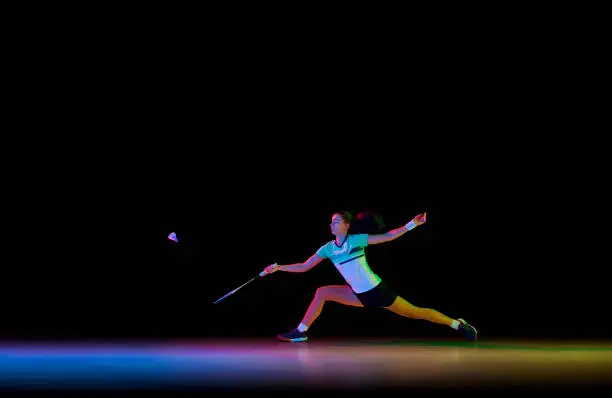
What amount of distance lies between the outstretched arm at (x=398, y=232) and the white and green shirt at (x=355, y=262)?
0.30 feet

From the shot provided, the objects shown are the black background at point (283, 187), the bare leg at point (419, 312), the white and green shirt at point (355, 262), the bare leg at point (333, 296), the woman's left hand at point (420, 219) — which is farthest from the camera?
the black background at point (283, 187)

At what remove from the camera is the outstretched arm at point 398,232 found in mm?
6648

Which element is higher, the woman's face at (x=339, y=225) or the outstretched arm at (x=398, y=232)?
the woman's face at (x=339, y=225)

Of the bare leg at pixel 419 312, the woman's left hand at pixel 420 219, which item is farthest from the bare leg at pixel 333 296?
the woman's left hand at pixel 420 219

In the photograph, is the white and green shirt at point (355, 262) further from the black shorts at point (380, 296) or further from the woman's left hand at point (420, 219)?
the woman's left hand at point (420, 219)

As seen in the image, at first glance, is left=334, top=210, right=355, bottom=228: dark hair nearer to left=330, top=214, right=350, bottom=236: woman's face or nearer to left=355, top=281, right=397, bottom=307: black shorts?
left=330, top=214, right=350, bottom=236: woman's face

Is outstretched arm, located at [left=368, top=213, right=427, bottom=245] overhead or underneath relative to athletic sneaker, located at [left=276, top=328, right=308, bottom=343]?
overhead

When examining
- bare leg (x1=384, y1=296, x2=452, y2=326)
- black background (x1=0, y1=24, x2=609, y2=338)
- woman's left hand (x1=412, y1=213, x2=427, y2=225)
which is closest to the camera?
woman's left hand (x1=412, y1=213, x2=427, y2=225)

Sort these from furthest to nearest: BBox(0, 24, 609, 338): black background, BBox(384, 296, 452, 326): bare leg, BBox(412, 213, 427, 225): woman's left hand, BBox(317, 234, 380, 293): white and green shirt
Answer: BBox(0, 24, 609, 338): black background
BBox(317, 234, 380, 293): white and green shirt
BBox(384, 296, 452, 326): bare leg
BBox(412, 213, 427, 225): woman's left hand

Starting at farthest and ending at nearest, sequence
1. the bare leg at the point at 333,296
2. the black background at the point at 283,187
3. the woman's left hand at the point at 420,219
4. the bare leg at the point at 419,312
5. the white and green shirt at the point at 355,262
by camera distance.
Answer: the black background at the point at 283,187
the bare leg at the point at 333,296
the white and green shirt at the point at 355,262
the bare leg at the point at 419,312
the woman's left hand at the point at 420,219

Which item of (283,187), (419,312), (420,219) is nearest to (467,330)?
(419,312)

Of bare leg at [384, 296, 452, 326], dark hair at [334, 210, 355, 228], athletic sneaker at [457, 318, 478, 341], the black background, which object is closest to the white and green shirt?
dark hair at [334, 210, 355, 228]

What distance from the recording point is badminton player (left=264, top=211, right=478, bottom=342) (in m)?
6.99

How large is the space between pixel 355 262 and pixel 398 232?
49cm
